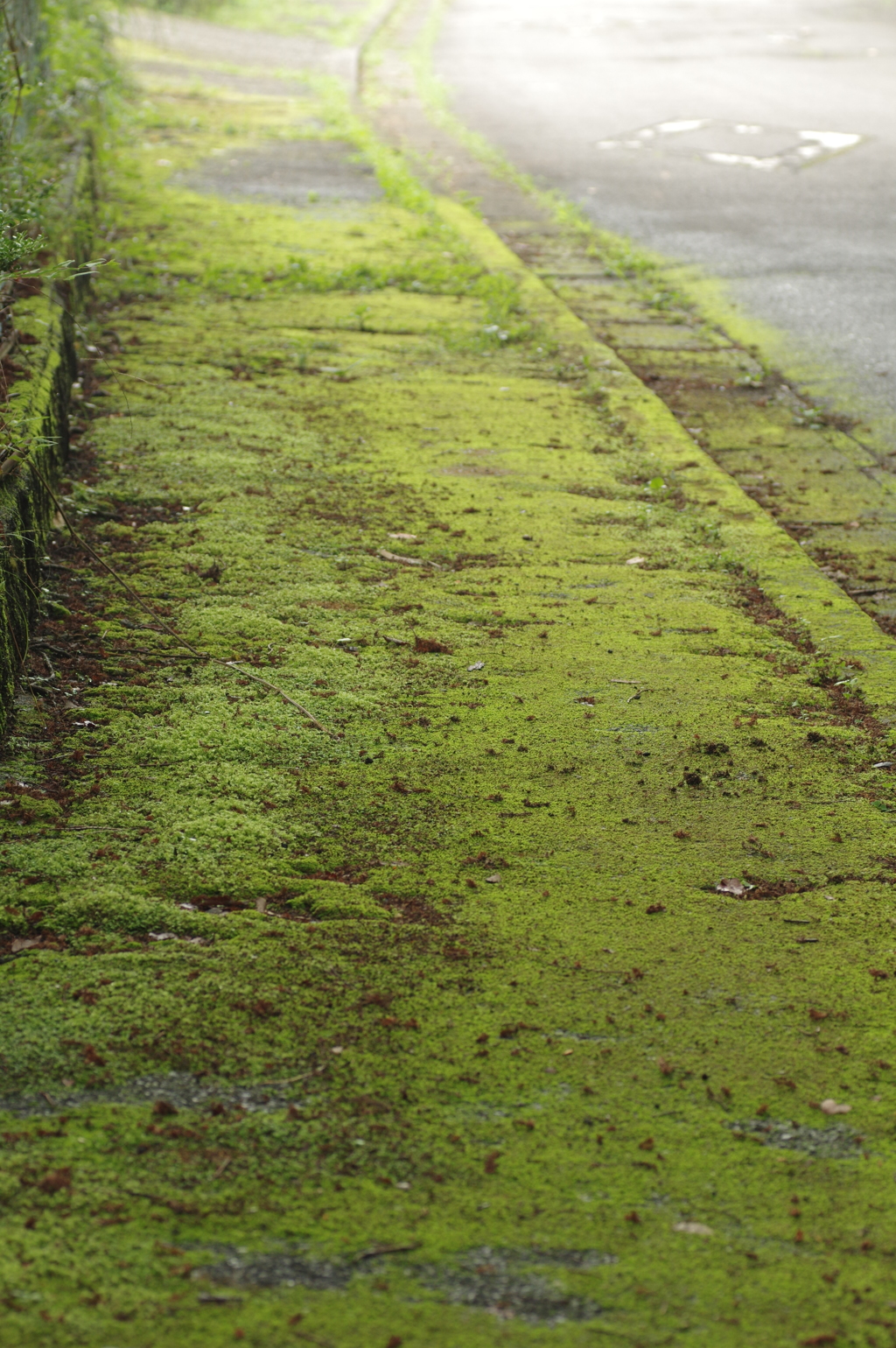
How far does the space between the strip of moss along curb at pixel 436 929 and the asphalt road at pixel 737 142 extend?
268 cm

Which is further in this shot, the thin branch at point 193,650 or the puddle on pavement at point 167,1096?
the thin branch at point 193,650

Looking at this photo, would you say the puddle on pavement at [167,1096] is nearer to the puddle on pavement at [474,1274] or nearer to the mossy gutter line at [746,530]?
the puddle on pavement at [474,1274]

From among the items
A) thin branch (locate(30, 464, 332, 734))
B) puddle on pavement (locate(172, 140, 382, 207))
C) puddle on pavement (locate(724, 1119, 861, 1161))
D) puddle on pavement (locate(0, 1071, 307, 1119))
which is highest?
puddle on pavement (locate(172, 140, 382, 207))

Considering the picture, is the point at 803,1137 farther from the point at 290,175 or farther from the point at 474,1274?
the point at 290,175

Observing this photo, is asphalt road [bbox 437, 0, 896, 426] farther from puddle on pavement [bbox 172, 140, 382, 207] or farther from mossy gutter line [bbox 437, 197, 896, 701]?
puddle on pavement [bbox 172, 140, 382, 207]

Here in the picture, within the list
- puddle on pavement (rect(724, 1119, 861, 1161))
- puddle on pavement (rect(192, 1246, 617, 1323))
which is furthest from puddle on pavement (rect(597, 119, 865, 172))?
puddle on pavement (rect(192, 1246, 617, 1323))

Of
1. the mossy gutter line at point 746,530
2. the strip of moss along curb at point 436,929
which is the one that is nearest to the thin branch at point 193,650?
the strip of moss along curb at point 436,929

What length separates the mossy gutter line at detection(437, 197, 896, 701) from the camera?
3.50 metres

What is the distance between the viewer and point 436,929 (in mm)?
2391

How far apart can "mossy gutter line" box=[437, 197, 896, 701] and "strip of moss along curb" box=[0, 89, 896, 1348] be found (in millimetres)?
46

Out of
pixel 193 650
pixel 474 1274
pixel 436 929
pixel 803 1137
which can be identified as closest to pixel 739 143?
pixel 193 650

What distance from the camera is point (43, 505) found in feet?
11.8

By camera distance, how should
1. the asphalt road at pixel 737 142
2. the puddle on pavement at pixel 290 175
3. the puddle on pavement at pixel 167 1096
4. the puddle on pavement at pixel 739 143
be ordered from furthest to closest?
the puddle on pavement at pixel 739 143 < the puddle on pavement at pixel 290 175 < the asphalt road at pixel 737 142 < the puddle on pavement at pixel 167 1096

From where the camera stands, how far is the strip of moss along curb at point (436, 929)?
173cm
